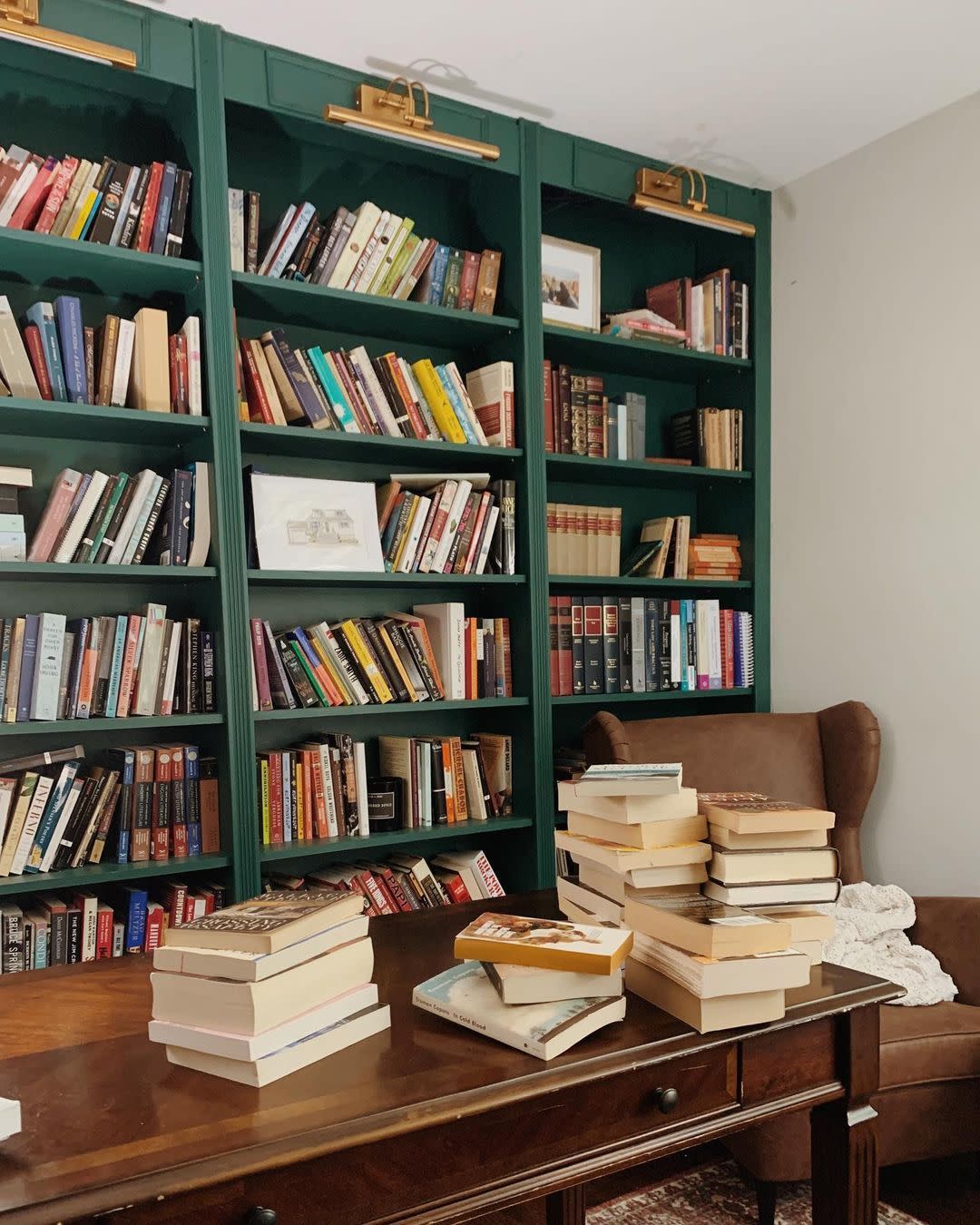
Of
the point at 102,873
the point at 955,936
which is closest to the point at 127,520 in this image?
the point at 102,873

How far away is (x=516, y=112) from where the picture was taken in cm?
280

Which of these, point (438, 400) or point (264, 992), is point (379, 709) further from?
point (264, 992)

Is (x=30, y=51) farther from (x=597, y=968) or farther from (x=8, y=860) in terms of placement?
(x=597, y=968)

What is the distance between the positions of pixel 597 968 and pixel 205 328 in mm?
1786

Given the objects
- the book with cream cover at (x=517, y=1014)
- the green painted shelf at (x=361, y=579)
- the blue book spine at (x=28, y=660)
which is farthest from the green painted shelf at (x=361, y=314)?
the book with cream cover at (x=517, y=1014)

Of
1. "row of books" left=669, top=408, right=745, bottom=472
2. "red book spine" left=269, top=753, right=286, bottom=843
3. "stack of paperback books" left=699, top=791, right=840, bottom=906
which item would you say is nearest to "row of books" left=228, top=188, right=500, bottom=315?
"row of books" left=669, top=408, right=745, bottom=472

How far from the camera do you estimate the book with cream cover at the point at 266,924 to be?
1148mm

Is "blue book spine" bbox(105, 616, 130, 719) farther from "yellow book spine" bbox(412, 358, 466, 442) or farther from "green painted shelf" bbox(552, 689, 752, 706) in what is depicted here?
"green painted shelf" bbox(552, 689, 752, 706)

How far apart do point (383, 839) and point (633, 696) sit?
870 mm

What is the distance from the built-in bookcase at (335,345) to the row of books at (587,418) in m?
0.08

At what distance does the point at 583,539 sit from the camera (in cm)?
306

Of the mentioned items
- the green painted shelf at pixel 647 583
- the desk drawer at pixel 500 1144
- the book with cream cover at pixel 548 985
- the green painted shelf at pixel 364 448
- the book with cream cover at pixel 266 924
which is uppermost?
the green painted shelf at pixel 364 448

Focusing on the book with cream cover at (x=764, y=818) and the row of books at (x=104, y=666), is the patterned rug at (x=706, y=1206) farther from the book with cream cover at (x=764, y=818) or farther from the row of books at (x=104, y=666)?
the row of books at (x=104, y=666)

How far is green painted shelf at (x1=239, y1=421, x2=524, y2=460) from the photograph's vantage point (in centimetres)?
250
